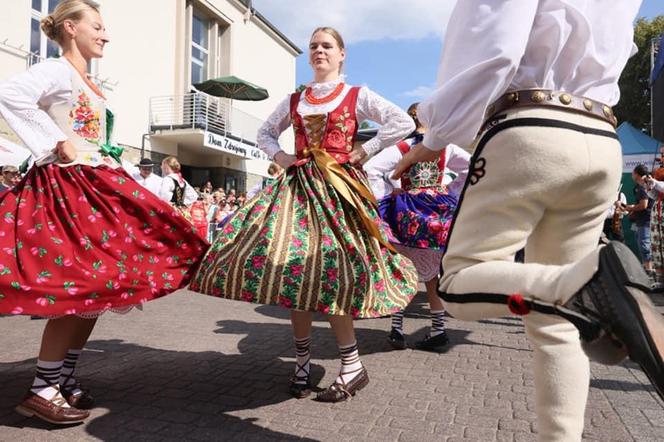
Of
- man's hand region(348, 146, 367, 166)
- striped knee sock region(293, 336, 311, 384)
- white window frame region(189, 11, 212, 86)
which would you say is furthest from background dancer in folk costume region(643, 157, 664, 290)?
white window frame region(189, 11, 212, 86)

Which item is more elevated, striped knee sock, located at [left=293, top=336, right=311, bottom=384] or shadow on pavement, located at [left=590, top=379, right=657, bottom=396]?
striped knee sock, located at [left=293, top=336, right=311, bottom=384]

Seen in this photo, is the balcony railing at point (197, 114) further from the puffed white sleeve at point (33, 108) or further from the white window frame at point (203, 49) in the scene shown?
the puffed white sleeve at point (33, 108)

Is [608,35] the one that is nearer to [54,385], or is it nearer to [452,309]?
[452,309]

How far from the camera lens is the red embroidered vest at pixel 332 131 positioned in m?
2.95

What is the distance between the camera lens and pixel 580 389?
1.55 metres

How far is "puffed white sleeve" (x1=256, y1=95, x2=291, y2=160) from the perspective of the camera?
329 centimetres

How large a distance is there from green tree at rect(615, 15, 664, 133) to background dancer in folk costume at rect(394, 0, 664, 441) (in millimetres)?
24113

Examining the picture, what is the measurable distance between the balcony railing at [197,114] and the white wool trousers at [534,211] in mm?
15213

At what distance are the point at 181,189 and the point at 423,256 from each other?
16.5 feet

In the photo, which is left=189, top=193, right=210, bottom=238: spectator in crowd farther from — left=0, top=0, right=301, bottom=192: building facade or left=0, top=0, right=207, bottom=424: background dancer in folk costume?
left=0, top=0, right=207, bottom=424: background dancer in folk costume

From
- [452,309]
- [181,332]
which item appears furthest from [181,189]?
[452,309]

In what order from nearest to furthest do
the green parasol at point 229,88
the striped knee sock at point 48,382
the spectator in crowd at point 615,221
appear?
the striped knee sock at point 48,382, the spectator in crowd at point 615,221, the green parasol at point 229,88

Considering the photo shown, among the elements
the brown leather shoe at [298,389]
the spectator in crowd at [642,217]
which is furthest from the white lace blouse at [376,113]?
the spectator in crowd at [642,217]

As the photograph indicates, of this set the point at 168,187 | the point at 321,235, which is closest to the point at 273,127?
the point at 321,235
